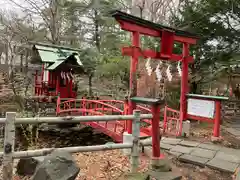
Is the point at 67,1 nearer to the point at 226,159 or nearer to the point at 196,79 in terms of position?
the point at 196,79

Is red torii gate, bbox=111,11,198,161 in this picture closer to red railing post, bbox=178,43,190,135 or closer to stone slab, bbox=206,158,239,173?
red railing post, bbox=178,43,190,135

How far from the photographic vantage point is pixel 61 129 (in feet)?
33.5

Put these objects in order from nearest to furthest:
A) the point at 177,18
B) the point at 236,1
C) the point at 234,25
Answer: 1. the point at 236,1
2. the point at 234,25
3. the point at 177,18

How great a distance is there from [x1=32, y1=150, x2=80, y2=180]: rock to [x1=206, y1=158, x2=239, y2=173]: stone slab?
8.74ft

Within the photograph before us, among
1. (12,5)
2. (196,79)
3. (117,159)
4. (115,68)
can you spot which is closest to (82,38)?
(12,5)

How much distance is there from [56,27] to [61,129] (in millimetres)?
7874

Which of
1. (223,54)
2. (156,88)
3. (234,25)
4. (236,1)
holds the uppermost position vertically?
(236,1)

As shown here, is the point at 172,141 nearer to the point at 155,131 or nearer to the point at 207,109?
the point at 207,109

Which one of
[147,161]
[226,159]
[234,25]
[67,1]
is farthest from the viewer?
[67,1]

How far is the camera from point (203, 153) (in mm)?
4551

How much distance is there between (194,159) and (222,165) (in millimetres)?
489

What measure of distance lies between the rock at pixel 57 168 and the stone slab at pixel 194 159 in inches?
97.6

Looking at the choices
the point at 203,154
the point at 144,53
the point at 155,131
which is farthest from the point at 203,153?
the point at 144,53

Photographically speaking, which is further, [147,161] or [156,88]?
[156,88]
